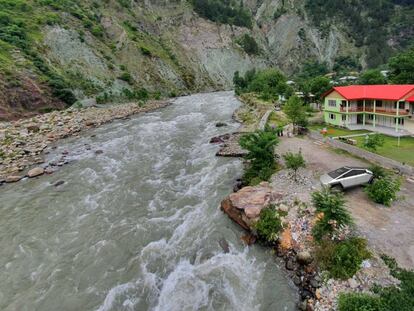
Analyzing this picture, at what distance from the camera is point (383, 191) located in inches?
691

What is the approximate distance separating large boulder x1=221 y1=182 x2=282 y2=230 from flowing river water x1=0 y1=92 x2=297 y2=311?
658mm

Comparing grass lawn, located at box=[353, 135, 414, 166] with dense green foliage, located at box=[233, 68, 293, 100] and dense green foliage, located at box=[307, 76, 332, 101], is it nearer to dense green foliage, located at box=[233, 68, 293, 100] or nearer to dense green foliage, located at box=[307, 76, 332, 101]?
dense green foliage, located at box=[307, 76, 332, 101]

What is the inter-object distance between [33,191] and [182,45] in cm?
10748

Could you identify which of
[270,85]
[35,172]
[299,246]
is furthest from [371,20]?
[35,172]

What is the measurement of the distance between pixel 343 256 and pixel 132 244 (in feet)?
38.4

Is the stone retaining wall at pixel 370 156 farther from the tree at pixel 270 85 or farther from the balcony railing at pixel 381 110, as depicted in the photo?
the tree at pixel 270 85

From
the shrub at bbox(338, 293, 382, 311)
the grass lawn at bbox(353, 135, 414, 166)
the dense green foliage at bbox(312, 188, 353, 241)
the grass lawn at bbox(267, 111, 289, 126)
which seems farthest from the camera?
the grass lawn at bbox(267, 111, 289, 126)

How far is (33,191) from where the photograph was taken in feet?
84.7

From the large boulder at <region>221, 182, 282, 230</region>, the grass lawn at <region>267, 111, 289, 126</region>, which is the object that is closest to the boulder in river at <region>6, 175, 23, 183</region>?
the large boulder at <region>221, 182, 282, 230</region>

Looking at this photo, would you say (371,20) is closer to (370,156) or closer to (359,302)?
(370,156)

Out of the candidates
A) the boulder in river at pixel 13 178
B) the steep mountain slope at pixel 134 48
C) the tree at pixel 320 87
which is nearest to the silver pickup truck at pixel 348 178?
the boulder in river at pixel 13 178

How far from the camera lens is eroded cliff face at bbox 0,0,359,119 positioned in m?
72.9

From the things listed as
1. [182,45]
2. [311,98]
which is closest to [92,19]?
[182,45]

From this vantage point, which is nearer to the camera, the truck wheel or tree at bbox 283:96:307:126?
the truck wheel
